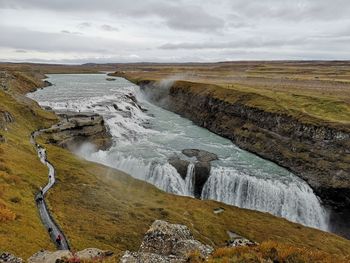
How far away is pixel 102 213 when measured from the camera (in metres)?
43.0

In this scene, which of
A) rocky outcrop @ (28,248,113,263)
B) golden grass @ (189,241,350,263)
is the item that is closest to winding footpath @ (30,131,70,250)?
rocky outcrop @ (28,248,113,263)

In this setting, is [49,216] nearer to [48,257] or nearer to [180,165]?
[48,257]

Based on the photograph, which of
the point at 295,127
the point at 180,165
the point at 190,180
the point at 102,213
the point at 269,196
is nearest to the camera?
the point at 102,213

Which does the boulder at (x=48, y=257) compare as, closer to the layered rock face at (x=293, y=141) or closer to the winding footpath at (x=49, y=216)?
the winding footpath at (x=49, y=216)

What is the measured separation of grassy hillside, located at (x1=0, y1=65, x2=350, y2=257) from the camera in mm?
33875

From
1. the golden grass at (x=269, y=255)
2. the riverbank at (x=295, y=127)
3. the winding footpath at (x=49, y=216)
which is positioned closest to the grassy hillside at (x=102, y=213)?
the winding footpath at (x=49, y=216)

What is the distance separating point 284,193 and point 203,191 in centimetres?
1323

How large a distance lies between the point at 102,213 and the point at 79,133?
36.1 m

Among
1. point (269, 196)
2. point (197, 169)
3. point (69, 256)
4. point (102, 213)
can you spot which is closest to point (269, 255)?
point (69, 256)

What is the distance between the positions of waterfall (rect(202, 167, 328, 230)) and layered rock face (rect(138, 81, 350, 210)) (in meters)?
3.71

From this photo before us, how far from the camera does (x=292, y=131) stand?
73875 mm

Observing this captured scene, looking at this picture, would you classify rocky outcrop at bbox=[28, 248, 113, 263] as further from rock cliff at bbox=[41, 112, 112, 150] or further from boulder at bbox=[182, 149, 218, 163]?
rock cliff at bbox=[41, 112, 112, 150]

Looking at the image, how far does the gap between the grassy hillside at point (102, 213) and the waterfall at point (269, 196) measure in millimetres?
5027

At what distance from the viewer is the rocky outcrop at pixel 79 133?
72.9 meters
